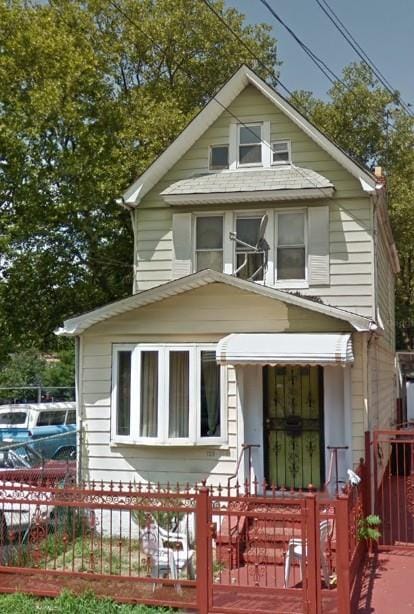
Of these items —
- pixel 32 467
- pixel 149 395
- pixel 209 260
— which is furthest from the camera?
pixel 32 467

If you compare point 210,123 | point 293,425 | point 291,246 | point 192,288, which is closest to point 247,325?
point 192,288

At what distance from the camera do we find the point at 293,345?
9344mm

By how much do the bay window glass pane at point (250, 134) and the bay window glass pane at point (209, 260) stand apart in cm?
239

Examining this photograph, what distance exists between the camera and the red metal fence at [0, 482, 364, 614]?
5969 millimetres

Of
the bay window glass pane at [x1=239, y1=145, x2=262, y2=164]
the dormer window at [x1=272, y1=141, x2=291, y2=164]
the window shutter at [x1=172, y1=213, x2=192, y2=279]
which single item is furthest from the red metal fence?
the bay window glass pane at [x1=239, y1=145, x2=262, y2=164]

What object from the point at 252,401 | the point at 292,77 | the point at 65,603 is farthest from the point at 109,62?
the point at 65,603

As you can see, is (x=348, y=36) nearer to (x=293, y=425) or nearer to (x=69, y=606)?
(x=293, y=425)

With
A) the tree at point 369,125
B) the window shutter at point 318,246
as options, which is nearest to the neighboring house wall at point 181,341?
the window shutter at point 318,246

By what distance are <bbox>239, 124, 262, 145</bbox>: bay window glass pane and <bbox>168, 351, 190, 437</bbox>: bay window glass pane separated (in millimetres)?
4752

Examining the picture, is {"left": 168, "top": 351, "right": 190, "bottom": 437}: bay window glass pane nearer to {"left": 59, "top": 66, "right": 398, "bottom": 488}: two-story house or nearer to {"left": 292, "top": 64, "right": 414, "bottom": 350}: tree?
{"left": 59, "top": 66, "right": 398, "bottom": 488}: two-story house

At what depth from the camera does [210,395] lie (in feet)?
34.1

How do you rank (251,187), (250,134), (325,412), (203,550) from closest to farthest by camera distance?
(203,550) < (325,412) < (251,187) < (250,134)

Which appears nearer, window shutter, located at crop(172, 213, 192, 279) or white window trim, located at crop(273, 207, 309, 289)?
white window trim, located at crop(273, 207, 309, 289)

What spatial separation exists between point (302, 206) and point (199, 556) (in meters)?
7.32
